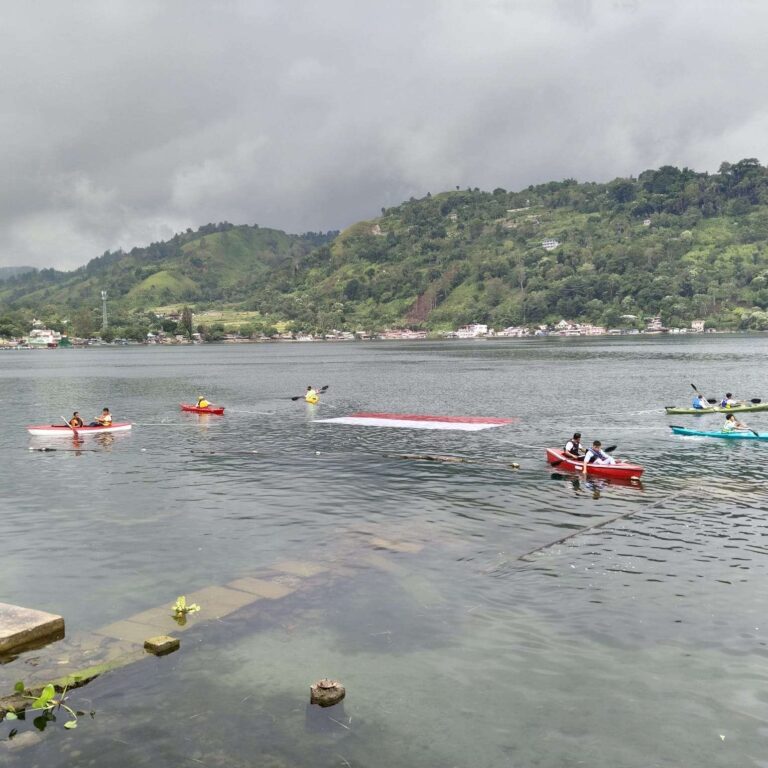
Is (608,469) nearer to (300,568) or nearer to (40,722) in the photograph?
(300,568)

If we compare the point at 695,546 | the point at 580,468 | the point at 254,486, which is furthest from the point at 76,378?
the point at 695,546

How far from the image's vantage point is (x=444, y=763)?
15383mm

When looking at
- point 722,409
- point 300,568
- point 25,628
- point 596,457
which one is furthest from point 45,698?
point 722,409

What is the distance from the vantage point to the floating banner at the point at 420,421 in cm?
7103

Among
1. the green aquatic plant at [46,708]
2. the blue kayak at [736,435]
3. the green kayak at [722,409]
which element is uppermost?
the green kayak at [722,409]

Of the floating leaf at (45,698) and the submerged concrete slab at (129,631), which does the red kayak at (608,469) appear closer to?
the submerged concrete slab at (129,631)

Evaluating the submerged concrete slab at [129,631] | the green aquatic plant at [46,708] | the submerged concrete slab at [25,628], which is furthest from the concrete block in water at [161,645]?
the submerged concrete slab at [25,628]

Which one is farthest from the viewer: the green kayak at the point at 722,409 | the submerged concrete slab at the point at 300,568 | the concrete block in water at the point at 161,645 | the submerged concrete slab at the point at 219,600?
the green kayak at the point at 722,409

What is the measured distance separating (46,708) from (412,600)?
11970 mm

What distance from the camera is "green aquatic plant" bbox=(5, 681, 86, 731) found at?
55.1ft

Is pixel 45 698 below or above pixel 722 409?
below

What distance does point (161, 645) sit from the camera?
2008 centimetres

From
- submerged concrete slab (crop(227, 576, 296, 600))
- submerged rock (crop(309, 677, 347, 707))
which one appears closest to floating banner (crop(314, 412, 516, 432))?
submerged concrete slab (crop(227, 576, 296, 600))

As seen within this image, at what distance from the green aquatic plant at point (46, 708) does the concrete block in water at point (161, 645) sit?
289 cm
